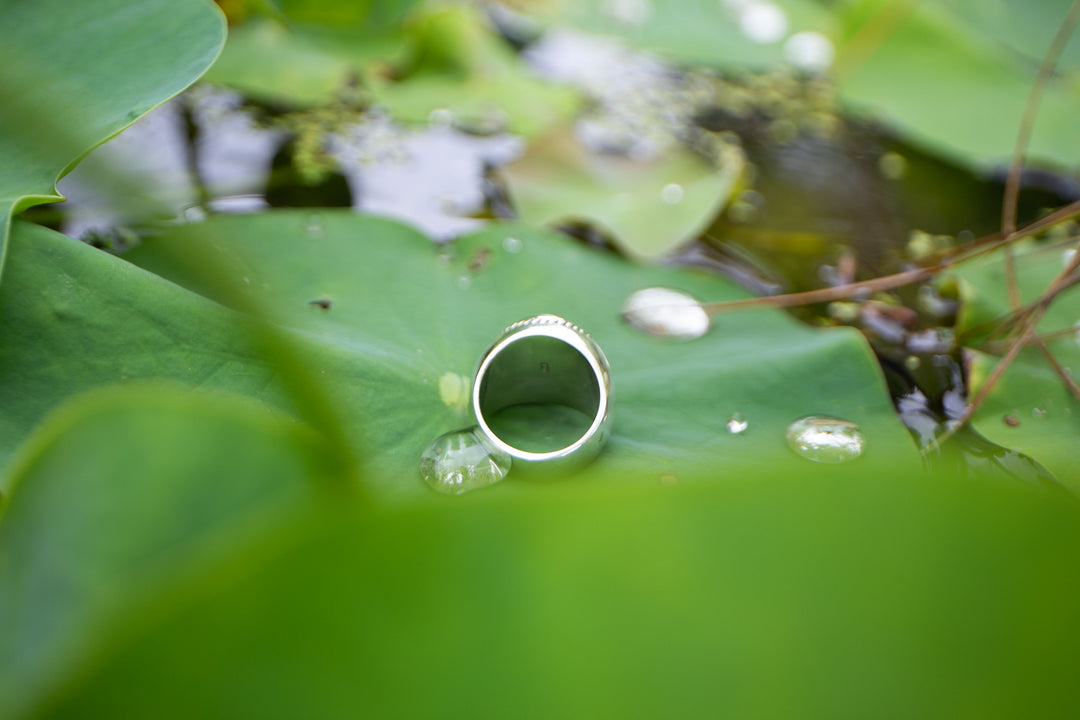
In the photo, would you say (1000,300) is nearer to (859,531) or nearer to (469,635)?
(859,531)

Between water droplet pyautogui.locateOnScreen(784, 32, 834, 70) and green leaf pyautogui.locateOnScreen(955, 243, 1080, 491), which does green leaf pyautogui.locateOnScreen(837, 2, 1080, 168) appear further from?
green leaf pyautogui.locateOnScreen(955, 243, 1080, 491)

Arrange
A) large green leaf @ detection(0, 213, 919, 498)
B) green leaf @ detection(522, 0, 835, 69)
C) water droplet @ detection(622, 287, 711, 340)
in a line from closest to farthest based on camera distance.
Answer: large green leaf @ detection(0, 213, 919, 498)
water droplet @ detection(622, 287, 711, 340)
green leaf @ detection(522, 0, 835, 69)

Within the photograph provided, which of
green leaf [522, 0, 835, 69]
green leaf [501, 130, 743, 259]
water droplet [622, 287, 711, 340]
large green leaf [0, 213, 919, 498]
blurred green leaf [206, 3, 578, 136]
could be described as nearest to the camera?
large green leaf [0, 213, 919, 498]

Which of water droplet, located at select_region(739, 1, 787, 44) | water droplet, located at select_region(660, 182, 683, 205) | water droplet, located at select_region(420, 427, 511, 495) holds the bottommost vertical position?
water droplet, located at select_region(420, 427, 511, 495)

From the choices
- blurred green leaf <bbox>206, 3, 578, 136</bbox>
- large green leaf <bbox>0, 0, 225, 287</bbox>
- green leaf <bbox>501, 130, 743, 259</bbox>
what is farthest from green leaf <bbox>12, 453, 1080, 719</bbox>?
blurred green leaf <bbox>206, 3, 578, 136</bbox>

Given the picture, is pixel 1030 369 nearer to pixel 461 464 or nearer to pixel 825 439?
pixel 825 439

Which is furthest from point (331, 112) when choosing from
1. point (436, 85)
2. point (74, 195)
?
point (74, 195)

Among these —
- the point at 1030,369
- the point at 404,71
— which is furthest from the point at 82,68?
the point at 1030,369
